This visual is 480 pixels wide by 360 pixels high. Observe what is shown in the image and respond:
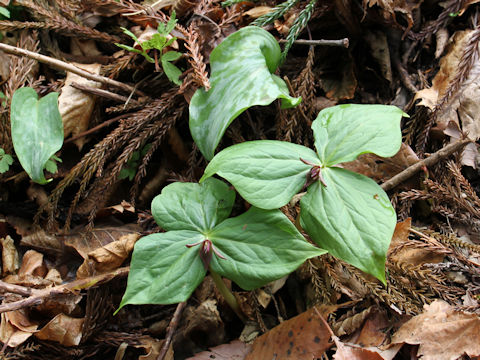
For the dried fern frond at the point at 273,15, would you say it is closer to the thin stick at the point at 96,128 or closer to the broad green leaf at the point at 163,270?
the thin stick at the point at 96,128

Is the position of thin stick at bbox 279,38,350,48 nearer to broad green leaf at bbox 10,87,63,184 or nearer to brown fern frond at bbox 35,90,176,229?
brown fern frond at bbox 35,90,176,229

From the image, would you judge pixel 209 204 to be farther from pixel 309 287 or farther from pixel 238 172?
pixel 309 287

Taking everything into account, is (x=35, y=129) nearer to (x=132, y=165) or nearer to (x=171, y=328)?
(x=132, y=165)

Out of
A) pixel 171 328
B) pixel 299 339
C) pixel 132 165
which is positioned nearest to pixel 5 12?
pixel 132 165

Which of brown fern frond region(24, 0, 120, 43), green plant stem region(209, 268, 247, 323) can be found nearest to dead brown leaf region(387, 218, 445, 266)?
green plant stem region(209, 268, 247, 323)

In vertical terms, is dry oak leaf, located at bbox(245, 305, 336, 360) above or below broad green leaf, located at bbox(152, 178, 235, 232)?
below

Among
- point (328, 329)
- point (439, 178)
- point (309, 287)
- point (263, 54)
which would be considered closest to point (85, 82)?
point (263, 54)
